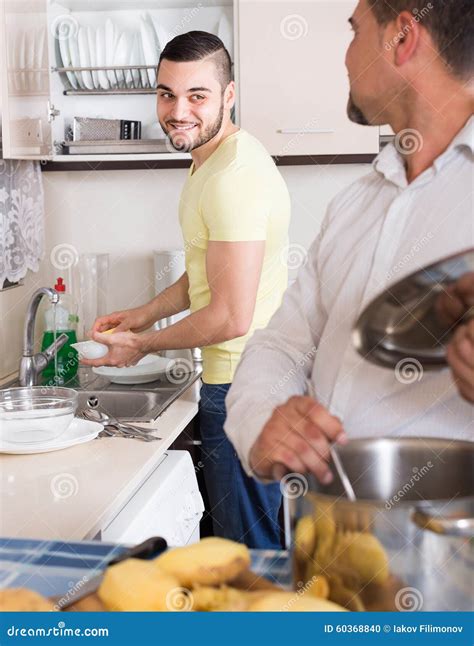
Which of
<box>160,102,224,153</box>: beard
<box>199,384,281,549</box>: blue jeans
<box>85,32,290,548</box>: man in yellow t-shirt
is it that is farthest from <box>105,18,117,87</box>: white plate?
<box>199,384,281,549</box>: blue jeans

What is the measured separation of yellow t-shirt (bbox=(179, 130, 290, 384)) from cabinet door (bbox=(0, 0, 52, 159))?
0.40 metres

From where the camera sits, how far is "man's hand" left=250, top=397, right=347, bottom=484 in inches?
A: 26.3

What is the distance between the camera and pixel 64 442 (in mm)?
1433

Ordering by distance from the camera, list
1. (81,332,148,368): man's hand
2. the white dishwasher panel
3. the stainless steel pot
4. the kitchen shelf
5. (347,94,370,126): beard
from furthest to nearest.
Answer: the kitchen shelf → (81,332,148,368): man's hand → the white dishwasher panel → (347,94,370,126): beard → the stainless steel pot

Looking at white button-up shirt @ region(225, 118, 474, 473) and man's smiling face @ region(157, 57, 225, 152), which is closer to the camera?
white button-up shirt @ region(225, 118, 474, 473)

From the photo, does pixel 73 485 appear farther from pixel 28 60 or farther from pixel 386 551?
pixel 28 60

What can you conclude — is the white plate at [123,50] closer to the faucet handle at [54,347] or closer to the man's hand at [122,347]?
the faucet handle at [54,347]

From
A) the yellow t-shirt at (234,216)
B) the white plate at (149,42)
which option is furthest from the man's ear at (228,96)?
the white plate at (149,42)

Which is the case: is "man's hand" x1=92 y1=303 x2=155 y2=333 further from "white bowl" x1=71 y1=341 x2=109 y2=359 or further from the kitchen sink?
the kitchen sink

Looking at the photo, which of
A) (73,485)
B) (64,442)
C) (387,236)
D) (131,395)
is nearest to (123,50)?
(131,395)

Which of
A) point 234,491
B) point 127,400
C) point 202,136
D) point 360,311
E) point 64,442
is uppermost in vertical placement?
point 202,136

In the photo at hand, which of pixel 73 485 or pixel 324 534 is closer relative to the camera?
pixel 324 534

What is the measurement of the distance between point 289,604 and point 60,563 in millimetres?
218

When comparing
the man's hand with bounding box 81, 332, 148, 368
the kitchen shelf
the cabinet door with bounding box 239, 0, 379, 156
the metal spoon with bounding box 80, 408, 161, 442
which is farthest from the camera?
the kitchen shelf
